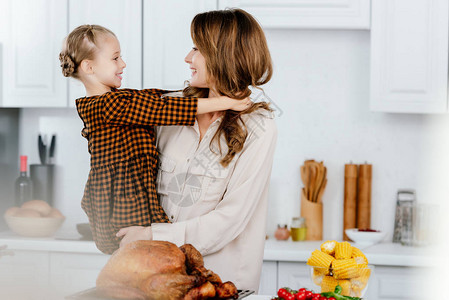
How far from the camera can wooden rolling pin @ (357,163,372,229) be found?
2619mm

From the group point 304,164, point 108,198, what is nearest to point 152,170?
point 108,198

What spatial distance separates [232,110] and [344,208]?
1.40 metres

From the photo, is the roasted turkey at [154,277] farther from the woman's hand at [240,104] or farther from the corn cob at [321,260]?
the woman's hand at [240,104]

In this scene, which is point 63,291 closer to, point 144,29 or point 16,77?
point 144,29

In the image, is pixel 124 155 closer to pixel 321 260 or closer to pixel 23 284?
pixel 321 260

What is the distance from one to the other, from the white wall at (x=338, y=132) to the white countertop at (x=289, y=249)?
29 cm

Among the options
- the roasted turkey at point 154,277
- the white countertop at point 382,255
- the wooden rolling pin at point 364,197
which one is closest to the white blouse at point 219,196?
the roasted turkey at point 154,277

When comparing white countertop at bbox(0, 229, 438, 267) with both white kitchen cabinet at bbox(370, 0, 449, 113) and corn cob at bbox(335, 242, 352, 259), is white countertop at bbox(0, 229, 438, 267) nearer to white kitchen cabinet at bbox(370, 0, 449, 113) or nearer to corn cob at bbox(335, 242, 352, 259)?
white kitchen cabinet at bbox(370, 0, 449, 113)

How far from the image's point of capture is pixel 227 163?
135 cm

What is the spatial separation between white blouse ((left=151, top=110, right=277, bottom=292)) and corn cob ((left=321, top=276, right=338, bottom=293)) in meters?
0.34

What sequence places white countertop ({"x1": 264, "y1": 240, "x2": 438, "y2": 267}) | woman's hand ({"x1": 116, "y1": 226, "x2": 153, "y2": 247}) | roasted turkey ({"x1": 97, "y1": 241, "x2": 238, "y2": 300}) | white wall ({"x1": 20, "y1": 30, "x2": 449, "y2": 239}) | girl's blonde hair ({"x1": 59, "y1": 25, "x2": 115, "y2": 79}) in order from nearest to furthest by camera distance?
roasted turkey ({"x1": 97, "y1": 241, "x2": 238, "y2": 300}) → woman's hand ({"x1": 116, "y1": 226, "x2": 153, "y2": 247}) → girl's blonde hair ({"x1": 59, "y1": 25, "x2": 115, "y2": 79}) → white countertop ({"x1": 264, "y1": 240, "x2": 438, "y2": 267}) → white wall ({"x1": 20, "y1": 30, "x2": 449, "y2": 239})

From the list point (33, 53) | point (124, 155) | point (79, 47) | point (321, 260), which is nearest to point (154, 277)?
point (321, 260)

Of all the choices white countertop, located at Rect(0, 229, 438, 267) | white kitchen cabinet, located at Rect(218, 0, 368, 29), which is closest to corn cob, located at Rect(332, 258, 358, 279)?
white countertop, located at Rect(0, 229, 438, 267)

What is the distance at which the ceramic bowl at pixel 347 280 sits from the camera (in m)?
1.00
